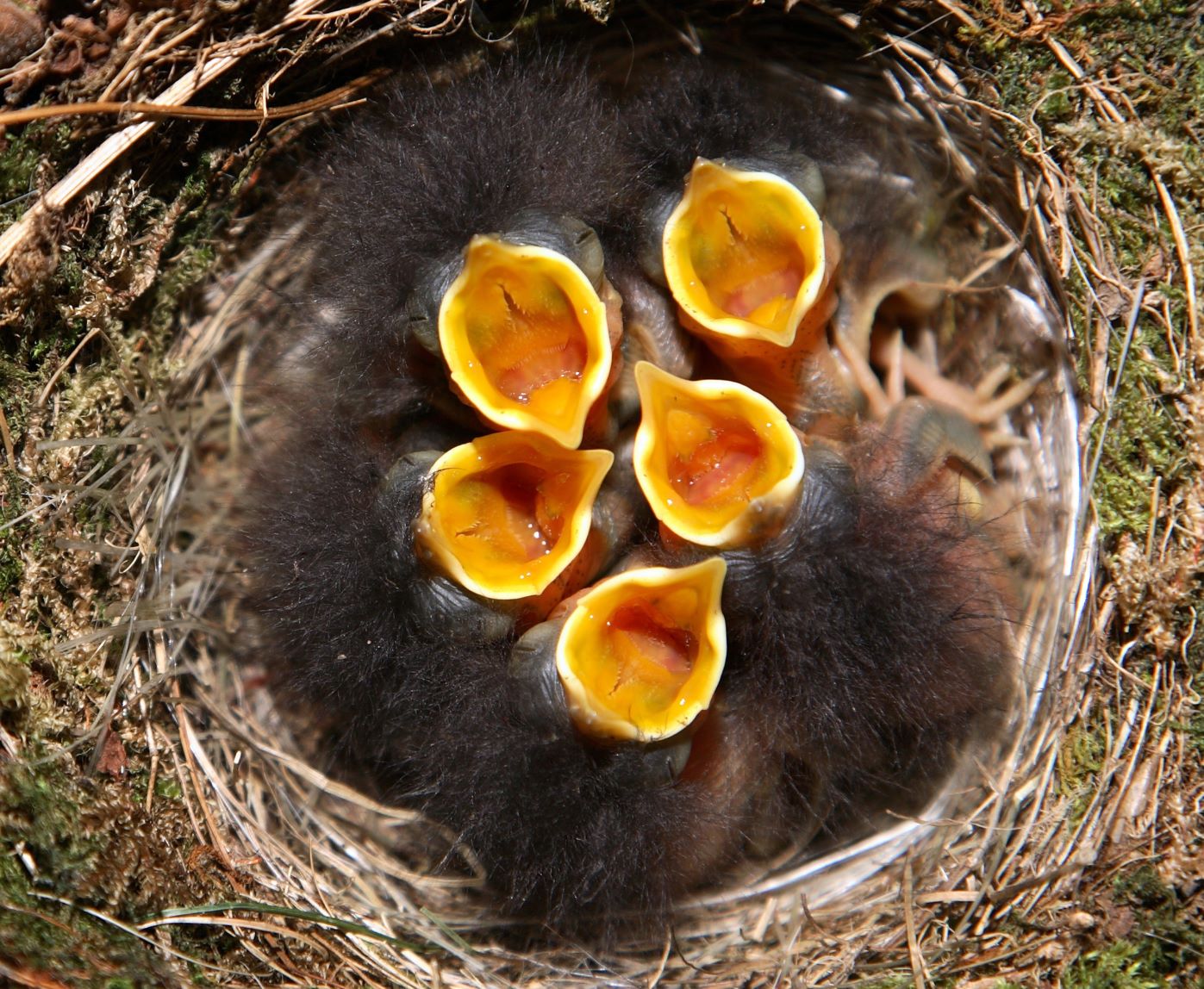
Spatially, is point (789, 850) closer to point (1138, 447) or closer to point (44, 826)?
point (1138, 447)

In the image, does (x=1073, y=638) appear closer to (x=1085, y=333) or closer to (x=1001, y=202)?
(x=1085, y=333)

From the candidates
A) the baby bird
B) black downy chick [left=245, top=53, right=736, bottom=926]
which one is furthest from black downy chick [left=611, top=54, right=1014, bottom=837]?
black downy chick [left=245, top=53, right=736, bottom=926]

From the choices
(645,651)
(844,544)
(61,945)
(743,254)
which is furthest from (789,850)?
(61,945)

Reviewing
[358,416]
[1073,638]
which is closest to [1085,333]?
[1073,638]

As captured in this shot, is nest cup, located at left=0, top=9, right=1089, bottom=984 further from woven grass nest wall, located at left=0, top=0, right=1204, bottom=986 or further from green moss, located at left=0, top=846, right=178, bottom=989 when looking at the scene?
green moss, located at left=0, top=846, right=178, bottom=989

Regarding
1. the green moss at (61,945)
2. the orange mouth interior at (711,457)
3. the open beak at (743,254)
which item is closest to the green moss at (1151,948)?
the orange mouth interior at (711,457)

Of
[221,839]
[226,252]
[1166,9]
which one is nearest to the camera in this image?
[1166,9]

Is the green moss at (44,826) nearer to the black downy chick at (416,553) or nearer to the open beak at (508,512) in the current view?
the black downy chick at (416,553)
